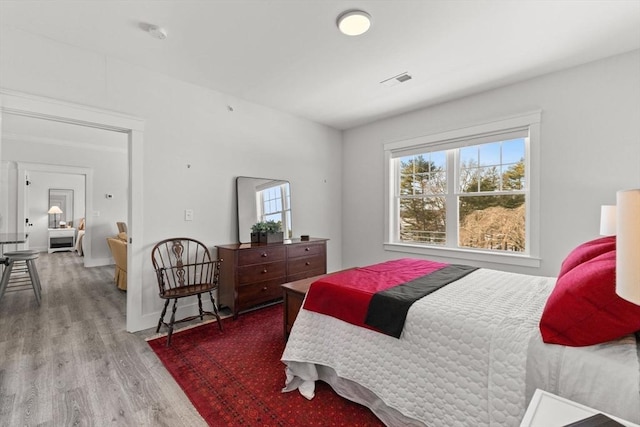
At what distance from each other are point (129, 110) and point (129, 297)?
5.95 ft

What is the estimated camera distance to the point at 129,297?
2834 mm

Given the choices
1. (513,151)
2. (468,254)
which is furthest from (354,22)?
(468,254)

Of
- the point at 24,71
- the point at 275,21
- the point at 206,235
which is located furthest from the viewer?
the point at 206,235

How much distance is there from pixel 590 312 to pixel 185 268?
10.8 feet

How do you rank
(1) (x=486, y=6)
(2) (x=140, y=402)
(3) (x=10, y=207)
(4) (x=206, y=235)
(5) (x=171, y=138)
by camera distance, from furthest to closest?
(3) (x=10, y=207)
(4) (x=206, y=235)
(5) (x=171, y=138)
(1) (x=486, y=6)
(2) (x=140, y=402)

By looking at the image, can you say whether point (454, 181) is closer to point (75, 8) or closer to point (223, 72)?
point (223, 72)

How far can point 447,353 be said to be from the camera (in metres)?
1.40

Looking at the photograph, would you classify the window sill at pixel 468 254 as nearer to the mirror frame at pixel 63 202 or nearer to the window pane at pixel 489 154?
the window pane at pixel 489 154

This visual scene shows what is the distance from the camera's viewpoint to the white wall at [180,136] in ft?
7.97

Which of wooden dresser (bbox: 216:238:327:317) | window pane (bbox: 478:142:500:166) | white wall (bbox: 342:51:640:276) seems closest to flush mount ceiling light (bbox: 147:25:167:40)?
wooden dresser (bbox: 216:238:327:317)

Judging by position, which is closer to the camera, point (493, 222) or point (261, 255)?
point (261, 255)

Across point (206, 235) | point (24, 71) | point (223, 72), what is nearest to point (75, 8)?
point (24, 71)

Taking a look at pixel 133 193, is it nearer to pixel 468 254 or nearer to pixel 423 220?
pixel 423 220

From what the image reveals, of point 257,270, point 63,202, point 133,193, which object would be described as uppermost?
point 63,202
